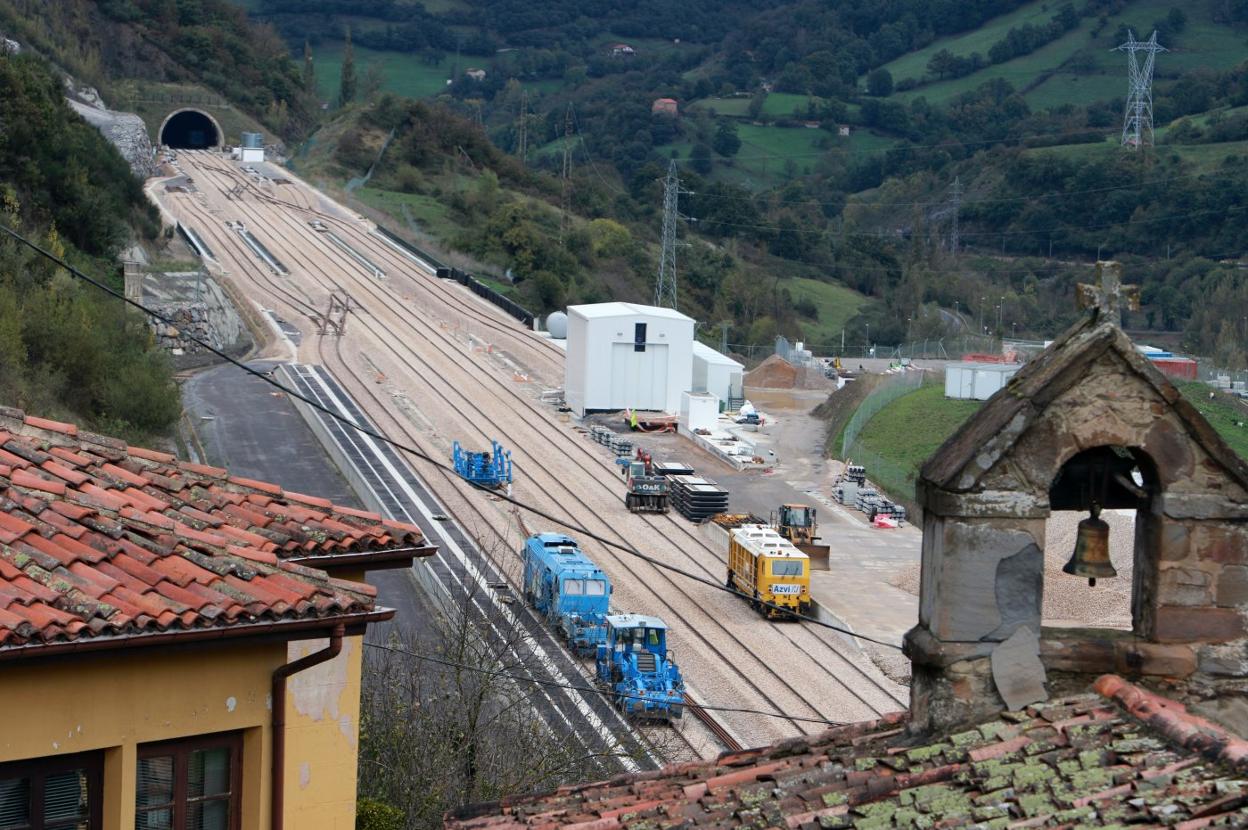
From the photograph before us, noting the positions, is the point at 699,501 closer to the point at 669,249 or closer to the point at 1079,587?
the point at 1079,587

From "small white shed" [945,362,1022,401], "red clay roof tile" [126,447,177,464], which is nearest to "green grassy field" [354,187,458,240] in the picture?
"small white shed" [945,362,1022,401]

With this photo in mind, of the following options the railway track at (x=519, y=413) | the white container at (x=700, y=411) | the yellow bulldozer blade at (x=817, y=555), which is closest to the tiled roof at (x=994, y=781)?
the railway track at (x=519, y=413)

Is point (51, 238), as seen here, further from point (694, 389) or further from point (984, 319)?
point (984, 319)

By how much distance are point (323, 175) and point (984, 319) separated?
55679 mm

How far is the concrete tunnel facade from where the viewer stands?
452ft

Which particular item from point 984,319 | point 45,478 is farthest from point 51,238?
point 984,319

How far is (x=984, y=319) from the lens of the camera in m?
138

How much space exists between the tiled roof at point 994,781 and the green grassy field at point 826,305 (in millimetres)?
109441

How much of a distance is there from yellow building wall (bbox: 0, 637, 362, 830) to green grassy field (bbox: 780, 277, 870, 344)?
107823 millimetres

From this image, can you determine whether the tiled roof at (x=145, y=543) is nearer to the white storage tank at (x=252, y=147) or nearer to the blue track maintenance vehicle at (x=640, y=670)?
the blue track maintenance vehicle at (x=640, y=670)

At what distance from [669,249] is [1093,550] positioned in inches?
4424

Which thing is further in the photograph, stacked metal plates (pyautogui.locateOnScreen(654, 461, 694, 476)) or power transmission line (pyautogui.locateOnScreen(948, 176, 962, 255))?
power transmission line (pyautogui.locateOnScreen(948, 176, 962, 255))

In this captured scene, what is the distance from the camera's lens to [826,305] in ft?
452

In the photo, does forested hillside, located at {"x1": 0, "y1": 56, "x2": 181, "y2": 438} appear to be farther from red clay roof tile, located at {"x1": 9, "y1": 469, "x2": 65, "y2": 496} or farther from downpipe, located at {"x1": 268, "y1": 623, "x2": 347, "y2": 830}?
downpipe, located at {"x1": 268, "y1": 623, "x2": 347, "y2": 830}
